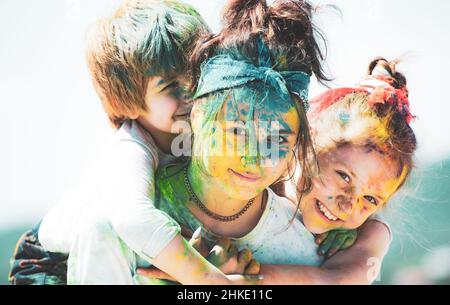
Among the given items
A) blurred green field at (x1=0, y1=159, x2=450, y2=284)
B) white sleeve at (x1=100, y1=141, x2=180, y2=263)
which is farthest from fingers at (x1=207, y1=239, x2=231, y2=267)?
blurred green field at (x1=0, y1=159, x2=450, y2=284)

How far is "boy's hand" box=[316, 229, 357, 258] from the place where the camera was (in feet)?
8.96

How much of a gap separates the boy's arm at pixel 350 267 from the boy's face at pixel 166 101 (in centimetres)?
72

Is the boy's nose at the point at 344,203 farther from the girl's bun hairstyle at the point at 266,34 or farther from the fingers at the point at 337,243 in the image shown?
the girl's bun hairstyle at the point at 266,34

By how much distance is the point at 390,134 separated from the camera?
8.65 feet

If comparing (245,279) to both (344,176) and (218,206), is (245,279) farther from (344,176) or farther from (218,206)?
(344,176)

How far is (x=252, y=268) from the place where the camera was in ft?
8.43

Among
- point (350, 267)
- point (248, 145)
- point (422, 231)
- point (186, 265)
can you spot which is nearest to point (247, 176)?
point (248, 145)

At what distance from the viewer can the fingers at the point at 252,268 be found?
2.57 m

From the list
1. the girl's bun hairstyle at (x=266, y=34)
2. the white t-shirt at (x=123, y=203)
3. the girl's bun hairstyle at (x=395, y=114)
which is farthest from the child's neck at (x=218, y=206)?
the girl's bun hairstyle at (x=395, y=114)

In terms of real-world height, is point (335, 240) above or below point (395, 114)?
below

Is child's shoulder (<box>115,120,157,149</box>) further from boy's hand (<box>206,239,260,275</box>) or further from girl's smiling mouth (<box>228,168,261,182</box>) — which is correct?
boy's hand (<box>206,239,260,275</box>)

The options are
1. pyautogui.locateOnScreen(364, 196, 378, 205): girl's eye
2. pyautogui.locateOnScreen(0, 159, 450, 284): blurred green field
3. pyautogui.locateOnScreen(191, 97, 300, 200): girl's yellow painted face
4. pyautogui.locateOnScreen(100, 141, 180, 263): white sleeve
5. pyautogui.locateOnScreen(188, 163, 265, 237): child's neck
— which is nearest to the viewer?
pyautogui.locateOnScreen(100, 141, 180, 263): white sleeve

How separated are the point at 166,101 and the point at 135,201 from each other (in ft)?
1.38

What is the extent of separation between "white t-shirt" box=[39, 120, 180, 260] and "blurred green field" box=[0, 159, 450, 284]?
0.38 meters
